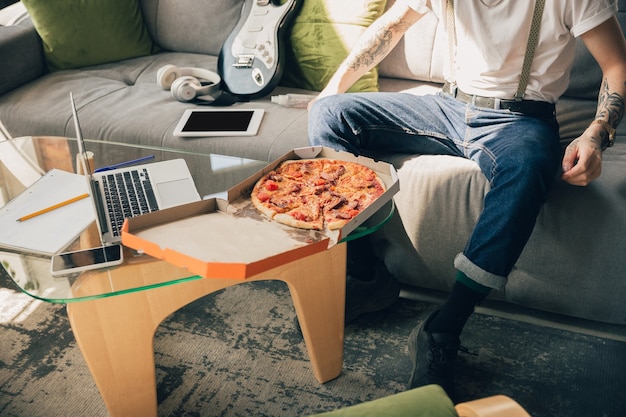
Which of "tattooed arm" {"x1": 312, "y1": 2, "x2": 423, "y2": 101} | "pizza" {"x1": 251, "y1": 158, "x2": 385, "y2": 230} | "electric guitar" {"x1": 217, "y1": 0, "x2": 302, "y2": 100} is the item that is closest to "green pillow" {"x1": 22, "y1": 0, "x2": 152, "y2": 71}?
"electric guitar" {"x1": 217, "y1": 0, "x2": 302, "y2": 100}

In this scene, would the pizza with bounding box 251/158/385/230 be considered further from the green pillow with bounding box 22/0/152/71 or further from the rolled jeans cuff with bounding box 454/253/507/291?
the green pillow with bounding box 22/0/152/71

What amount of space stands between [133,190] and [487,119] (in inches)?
37.9

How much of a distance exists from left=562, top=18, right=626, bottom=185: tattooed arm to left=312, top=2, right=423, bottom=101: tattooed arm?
1.84 ft

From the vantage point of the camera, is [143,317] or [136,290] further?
[143,317]

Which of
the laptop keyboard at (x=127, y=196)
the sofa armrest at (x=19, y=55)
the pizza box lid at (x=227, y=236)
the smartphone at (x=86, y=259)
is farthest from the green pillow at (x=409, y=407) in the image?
the sofa armrest at (x=19, y=55)

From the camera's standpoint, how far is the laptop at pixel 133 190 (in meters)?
1.34

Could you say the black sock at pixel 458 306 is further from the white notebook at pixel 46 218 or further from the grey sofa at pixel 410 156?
the white notebook at pixel 46 218

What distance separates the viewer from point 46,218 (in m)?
1.39

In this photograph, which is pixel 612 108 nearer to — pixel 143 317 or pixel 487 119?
pixel 487 119

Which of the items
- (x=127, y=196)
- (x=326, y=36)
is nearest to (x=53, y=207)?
(x=127, y=196)

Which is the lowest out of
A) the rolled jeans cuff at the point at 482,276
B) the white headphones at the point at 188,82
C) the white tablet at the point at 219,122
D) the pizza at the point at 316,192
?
the rolled jeans cuff at the point at 482,276

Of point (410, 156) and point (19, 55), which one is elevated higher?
point (19, 55)

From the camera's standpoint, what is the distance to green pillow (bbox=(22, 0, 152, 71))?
241 cm

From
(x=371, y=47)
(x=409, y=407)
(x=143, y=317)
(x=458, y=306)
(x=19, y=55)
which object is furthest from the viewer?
(x=19, y=55)
